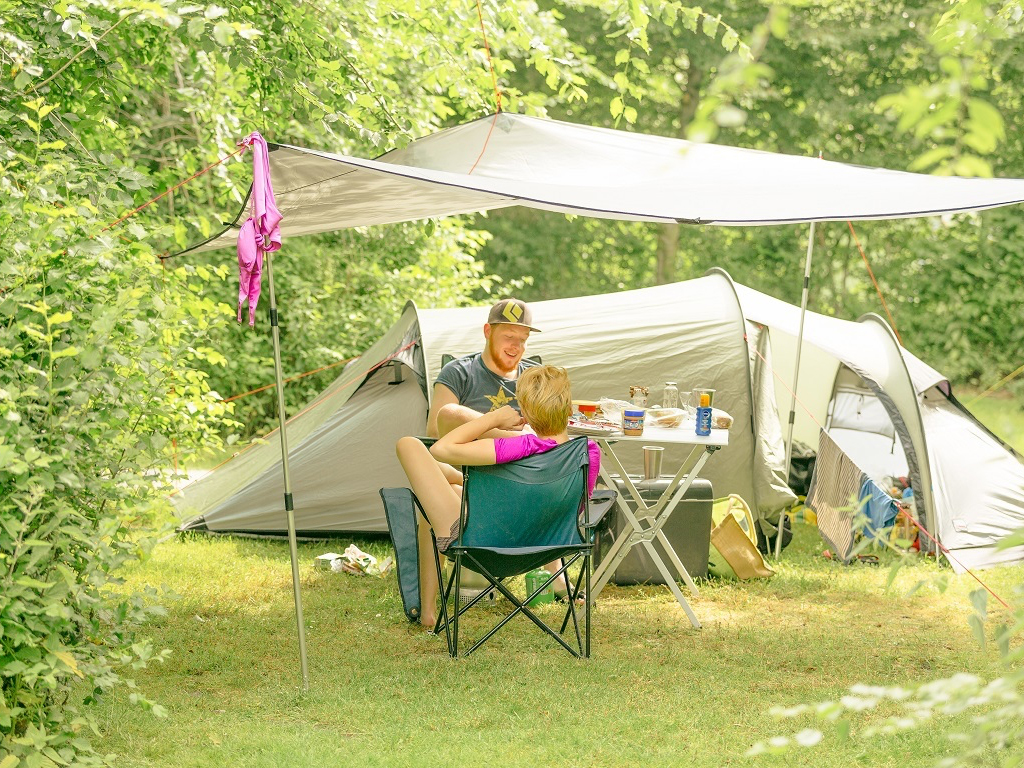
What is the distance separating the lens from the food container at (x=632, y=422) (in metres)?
3.61

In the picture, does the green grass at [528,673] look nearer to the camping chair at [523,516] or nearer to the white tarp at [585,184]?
the camping chair at [523,516]

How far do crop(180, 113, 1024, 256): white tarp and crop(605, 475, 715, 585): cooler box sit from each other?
113 cm

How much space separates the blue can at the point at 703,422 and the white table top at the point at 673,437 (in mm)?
17

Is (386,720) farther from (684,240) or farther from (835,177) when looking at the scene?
(684,240)

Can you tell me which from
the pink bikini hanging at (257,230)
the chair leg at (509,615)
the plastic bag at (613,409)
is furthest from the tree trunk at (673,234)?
the pink bikini hanging at (257,230)

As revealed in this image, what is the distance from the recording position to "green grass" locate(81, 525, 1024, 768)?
2701mm

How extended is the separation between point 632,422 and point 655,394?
110 cm

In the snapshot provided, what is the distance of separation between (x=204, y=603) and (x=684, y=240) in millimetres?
8426

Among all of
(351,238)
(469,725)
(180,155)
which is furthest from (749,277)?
(469,725)

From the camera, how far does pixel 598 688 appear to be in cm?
313

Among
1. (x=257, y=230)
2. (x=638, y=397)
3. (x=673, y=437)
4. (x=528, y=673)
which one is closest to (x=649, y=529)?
(x=673, y=437)

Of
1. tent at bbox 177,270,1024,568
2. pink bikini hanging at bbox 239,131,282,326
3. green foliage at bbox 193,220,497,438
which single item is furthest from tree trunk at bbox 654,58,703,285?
pink bikini hanging at bbox 239,131,282,326

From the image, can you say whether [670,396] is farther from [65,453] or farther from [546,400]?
[65,453]

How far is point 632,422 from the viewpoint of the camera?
11.9ft
